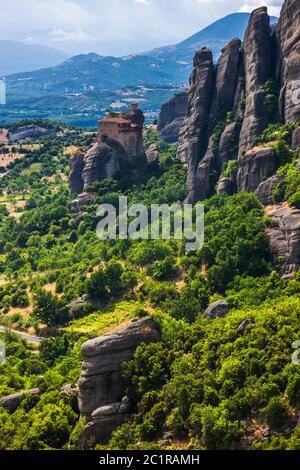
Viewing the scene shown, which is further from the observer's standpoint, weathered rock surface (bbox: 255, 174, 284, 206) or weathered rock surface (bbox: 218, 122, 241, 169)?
weathered rock surface (bbox: 218, 122, 241, 169)

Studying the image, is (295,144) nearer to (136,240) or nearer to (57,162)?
(136,240)

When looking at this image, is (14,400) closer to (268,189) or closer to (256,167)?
(268,189)

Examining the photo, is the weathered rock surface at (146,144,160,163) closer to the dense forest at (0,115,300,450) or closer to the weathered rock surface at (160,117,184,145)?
the dense forest at (0,115,300,450)

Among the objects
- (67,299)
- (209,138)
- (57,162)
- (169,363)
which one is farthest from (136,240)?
(57,162)

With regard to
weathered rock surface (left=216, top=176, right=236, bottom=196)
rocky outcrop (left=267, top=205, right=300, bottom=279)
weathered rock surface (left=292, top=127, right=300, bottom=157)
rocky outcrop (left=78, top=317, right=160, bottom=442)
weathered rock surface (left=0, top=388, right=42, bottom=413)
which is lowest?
weathered rock surface (left=0, top=388, right=42, bottom=413)

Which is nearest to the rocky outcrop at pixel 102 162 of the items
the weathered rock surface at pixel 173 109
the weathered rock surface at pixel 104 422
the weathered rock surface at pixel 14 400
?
the weathered rock surface at pixel 173 109

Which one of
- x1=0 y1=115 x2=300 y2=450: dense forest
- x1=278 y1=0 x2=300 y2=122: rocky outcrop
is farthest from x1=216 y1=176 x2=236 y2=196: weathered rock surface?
x1=278 y1=0 x2=300 y2=122: rocky outcrop
